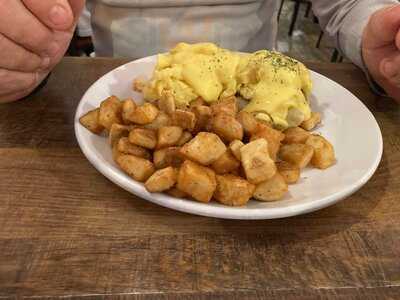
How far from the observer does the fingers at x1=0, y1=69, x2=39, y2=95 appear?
3.00ft

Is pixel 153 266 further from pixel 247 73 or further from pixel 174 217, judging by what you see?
pixel 247 73

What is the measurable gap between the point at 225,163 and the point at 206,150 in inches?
1.9

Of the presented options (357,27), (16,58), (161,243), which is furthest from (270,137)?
(357,27)

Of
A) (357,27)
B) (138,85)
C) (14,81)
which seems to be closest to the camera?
(14,81)

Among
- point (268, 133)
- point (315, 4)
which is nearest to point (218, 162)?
point (268, 133)

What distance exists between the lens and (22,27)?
2.67ft

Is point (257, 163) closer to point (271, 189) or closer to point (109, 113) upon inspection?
point (271, 189)

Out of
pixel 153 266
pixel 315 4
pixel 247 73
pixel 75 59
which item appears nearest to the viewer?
pixel 153 266

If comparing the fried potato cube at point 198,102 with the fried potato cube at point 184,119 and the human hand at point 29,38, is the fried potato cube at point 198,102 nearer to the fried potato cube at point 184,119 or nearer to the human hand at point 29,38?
the fried potato cube at point 184,119

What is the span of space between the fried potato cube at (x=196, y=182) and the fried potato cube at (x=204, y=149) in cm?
2

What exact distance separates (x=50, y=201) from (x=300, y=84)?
0.59m

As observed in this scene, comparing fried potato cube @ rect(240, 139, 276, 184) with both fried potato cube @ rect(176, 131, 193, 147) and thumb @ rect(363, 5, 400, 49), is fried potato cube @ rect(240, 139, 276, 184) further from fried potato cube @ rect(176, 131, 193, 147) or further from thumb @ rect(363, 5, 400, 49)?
thumb @ rect(363, 5, 400, 49)

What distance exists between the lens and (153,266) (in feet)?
2.21

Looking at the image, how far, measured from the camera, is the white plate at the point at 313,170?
27.9 inches
